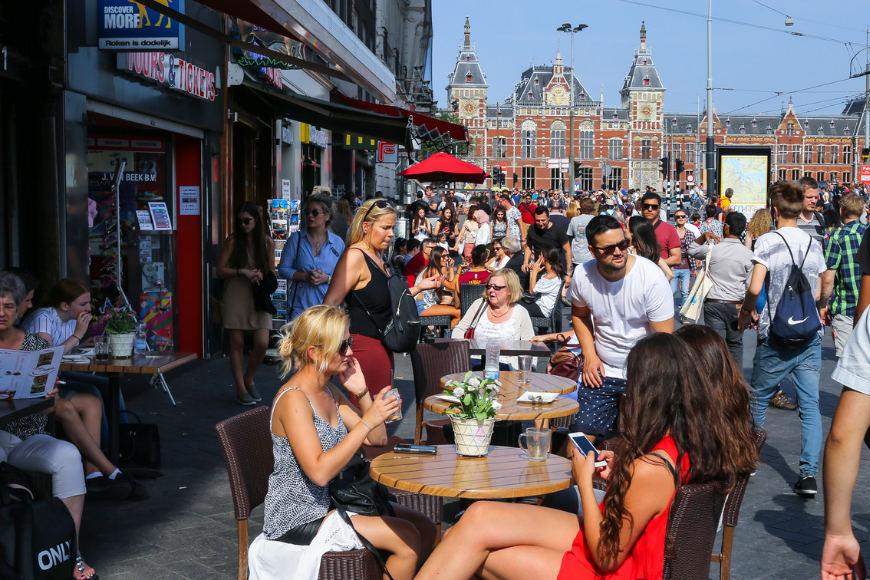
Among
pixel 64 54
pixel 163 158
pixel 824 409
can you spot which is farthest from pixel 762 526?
pixel 163 158

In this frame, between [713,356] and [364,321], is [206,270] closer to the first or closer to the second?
[364,321]

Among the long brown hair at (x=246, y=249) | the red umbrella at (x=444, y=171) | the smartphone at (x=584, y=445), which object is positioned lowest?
the smartphone at (x=584, y=445)

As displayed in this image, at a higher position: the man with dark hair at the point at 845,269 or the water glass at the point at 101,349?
the man with dark hair at the point at 845,269

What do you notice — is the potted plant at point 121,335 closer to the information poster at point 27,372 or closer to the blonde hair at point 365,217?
the information poster at point 27,372

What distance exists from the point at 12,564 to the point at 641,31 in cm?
11022

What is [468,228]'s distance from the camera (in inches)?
645

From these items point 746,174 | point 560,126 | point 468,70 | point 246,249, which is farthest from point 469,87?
point 246,249

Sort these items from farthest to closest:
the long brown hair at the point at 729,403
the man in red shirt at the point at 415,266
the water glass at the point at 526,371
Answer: the man in red shirt at the point at 415,266, the water glass at the point at 526,371, the long brown hair at the point at 729,403

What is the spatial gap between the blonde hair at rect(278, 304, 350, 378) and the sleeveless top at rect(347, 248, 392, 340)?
59.4 inches

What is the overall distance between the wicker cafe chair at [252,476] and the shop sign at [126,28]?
399cm

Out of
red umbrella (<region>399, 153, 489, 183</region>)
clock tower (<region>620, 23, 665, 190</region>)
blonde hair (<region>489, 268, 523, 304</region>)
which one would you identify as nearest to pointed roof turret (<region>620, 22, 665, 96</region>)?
clock tower (<region>620, 23, 665, 190</region>)

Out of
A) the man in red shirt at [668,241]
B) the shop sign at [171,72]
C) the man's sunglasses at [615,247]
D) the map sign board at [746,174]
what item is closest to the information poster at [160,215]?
the shop sign at [171,72]

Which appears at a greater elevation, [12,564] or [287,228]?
[287,228]

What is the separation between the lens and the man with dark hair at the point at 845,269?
638 centimetres
